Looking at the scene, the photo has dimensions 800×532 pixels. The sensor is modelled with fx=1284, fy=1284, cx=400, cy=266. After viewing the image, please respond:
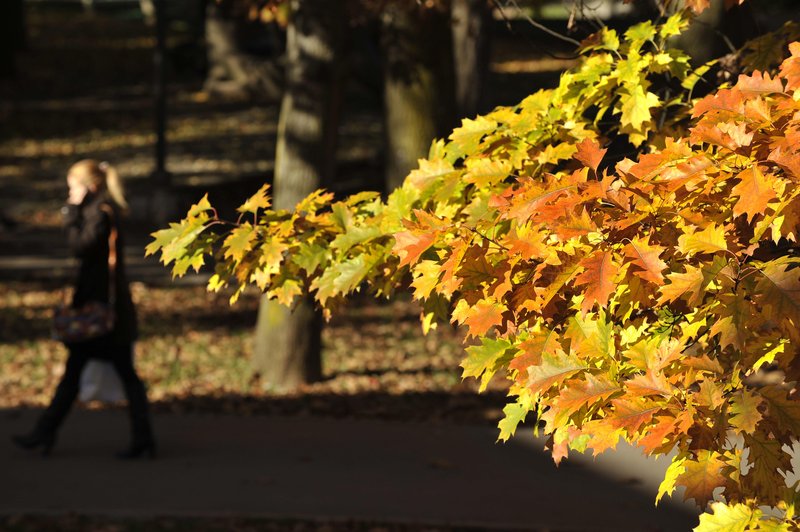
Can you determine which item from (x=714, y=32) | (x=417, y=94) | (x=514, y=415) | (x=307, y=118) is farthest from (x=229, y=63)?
(x=514, y=415)

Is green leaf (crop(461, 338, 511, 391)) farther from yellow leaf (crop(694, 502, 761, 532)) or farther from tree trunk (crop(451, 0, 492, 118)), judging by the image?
tree trunk (crop(451, 0, 492, 118))

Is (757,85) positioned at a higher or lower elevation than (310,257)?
higher

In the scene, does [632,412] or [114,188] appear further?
[114,188]

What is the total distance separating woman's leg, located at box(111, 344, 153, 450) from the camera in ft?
26.6

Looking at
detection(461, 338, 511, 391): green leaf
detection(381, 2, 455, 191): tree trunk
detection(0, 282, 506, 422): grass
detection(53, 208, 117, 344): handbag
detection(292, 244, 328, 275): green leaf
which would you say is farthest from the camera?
detection(381, 2, 455, 191): tree trunk

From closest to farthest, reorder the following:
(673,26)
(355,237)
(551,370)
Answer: (551,370) → (355,237) → (673,26)

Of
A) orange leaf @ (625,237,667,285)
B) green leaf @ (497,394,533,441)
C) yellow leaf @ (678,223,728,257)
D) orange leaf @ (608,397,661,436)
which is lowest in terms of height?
green leaf @ (497,394,533,441)

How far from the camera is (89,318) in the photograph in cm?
795

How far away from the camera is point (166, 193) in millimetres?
18250

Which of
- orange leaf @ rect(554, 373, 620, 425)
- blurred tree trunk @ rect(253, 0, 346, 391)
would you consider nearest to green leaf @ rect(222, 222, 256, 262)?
orange leaf @ rect(554, 373, 620, 425)

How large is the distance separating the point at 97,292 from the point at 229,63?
2303cm

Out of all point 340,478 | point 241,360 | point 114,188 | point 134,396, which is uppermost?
point 114,188

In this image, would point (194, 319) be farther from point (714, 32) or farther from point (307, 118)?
point (714, 32)

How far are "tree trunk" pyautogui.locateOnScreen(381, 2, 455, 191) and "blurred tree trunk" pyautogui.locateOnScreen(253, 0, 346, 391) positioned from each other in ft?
10.4
